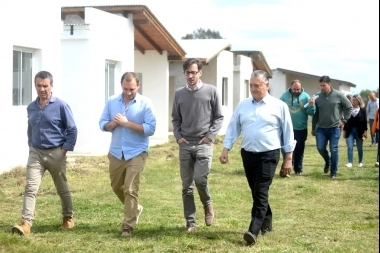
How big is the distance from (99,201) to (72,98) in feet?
25.1

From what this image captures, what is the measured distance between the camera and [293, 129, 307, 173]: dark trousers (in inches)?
541

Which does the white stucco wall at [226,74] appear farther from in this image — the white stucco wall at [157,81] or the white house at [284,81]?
the white house at [284,81]

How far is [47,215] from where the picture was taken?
936cm

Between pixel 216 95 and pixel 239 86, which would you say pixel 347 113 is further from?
pixel 239 86

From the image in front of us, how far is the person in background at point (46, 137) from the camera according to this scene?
788cm

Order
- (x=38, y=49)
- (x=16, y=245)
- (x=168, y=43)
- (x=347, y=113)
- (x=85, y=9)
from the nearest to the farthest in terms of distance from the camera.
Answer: (x=16, y=245) → (x=347, y=113) → (x=38, y=49) → (x=85, y=9) → (x=168, y=43)

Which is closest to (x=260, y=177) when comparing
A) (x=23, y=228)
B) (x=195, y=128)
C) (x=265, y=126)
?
(x=265, y=126)

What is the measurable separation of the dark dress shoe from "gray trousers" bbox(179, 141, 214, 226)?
946mm

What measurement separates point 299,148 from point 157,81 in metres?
10.8

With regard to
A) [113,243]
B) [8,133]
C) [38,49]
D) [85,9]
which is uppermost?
[85,9]

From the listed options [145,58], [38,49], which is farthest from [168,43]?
[38,49]

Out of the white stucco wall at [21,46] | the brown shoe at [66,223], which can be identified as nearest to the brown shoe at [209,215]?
the brown shoe at [66,223]

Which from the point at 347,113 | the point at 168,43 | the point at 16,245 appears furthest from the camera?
the point at 168,43

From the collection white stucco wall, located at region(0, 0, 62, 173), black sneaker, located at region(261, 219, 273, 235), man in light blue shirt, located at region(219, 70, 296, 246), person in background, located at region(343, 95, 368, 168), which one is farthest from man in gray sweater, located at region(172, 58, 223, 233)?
person in background, located at region(343, 95, 368, 168)
